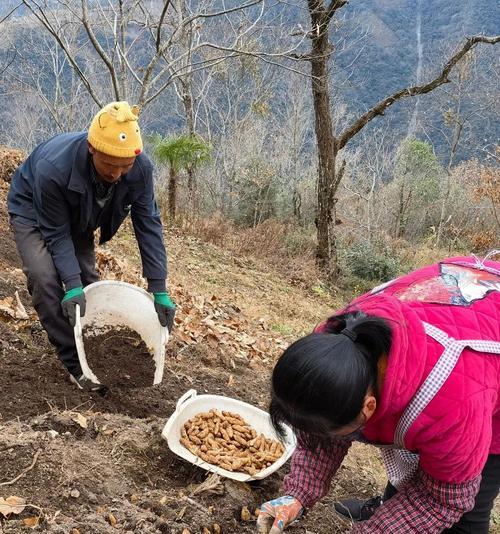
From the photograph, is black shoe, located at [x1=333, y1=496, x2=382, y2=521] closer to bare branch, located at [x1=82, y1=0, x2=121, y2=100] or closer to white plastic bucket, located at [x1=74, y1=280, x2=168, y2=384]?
white plastic bucket, located at [x1=74, y1=280, x2=168, y2=384]

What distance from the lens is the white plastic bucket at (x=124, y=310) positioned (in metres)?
3.37

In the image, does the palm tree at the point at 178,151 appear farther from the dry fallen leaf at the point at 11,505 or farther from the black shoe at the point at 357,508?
the dry fallen leaf at the point at 11,505

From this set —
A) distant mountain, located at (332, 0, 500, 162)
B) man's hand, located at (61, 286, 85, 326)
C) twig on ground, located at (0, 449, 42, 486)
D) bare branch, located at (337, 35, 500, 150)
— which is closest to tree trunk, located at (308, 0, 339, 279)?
bare branch, located at (337, 35, 500, 150)

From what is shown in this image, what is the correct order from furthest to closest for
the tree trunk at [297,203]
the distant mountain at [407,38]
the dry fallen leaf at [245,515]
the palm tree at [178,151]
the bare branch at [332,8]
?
the distant mountain at [407,38], the tree trunk at [297,203], the palm tree at [178,151], the bare branch at [332,8], the dry fallen leaf at [245,515]

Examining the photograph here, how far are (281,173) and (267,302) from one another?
15140mm

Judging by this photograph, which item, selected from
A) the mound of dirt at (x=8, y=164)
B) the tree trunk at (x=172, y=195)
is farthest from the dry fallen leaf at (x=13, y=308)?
the tree trunk at (x=172, y=195)

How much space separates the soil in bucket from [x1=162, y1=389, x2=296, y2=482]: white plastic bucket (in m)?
0.40

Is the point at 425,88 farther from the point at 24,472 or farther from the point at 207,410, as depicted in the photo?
the point at 24,472

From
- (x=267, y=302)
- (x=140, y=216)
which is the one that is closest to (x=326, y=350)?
(x=140, y=216)

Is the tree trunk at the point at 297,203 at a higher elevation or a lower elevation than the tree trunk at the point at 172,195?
lower

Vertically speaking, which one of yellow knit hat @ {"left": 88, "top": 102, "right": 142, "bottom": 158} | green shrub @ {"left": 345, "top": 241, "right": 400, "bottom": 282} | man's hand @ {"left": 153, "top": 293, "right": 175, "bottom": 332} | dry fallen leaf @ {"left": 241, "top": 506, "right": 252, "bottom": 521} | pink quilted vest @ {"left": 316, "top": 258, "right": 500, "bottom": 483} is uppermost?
yellow knit hat @ {"left": 88, "top": 102, "right": 142, "bottom": 158}

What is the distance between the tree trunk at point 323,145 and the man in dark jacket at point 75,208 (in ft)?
19.0

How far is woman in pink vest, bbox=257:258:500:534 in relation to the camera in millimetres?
1377

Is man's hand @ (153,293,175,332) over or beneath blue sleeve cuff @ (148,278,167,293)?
beneath
